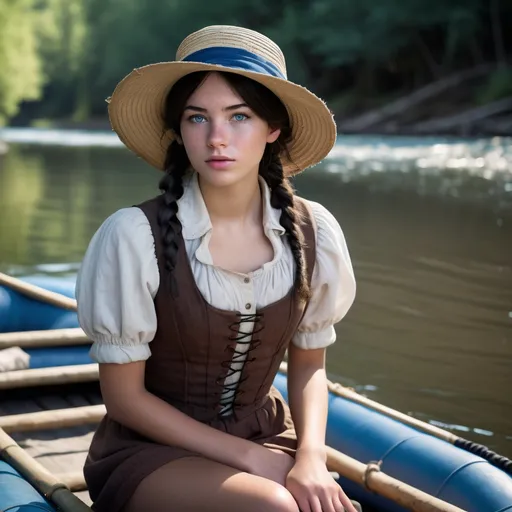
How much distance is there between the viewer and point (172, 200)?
2.11 meters

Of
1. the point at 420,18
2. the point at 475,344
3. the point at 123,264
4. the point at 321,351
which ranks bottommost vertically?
the point at 475,344

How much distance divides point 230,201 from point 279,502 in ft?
2.22

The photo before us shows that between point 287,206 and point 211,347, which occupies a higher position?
point 287,206

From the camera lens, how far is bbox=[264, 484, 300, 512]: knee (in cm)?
188

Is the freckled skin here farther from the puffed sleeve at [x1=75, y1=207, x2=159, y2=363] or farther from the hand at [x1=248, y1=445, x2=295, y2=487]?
the hand at [x1=248, y1=445, x2=295, y2=487]

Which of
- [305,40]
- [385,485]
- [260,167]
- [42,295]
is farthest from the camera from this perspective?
[305,40]

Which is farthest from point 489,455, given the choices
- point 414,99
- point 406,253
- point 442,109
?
point 414,99

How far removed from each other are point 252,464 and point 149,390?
305mm

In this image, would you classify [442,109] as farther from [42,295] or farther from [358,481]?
[358,481]

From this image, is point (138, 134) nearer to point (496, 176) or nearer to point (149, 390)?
point (149, 390)

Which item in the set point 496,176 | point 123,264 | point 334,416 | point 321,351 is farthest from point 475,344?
point 496,176

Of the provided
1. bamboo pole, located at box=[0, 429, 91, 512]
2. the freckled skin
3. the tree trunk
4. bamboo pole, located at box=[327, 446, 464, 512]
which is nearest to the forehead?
the freckled skin

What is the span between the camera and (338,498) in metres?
2.00

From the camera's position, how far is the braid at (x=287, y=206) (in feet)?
7.16
